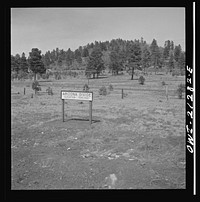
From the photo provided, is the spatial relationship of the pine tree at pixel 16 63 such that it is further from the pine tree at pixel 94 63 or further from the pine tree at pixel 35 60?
the pine tree at pixel 94 63

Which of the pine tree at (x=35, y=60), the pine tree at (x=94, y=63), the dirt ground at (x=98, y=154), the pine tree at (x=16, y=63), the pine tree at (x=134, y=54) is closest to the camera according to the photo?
the dirt ground at (x=98, y=154)

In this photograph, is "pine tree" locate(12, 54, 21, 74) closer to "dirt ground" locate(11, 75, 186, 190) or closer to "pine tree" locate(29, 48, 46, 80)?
"pine tree" locate(29, 48, 46, 80)

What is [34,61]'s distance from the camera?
1529 inches

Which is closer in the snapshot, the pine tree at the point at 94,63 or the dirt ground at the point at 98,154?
the dirt ground at the point at 98,154

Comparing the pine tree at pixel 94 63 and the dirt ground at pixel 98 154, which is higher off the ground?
the pine tree at pixel 94 63

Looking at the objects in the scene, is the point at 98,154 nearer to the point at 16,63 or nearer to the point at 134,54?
the point at 134,54

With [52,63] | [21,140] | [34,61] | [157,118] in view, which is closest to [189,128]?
[21,140]

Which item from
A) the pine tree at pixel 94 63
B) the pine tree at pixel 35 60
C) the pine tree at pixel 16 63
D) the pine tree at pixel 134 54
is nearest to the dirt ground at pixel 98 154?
the pine tree at pixel 35 60

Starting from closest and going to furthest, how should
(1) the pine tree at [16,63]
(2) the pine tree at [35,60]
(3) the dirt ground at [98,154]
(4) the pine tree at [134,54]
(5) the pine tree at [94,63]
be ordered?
(3) the dirt ground at [98,154]
(2) the pine tree at [35,60]
(4) the pine tree at [134,54]
(5) the pine tree at [94,63]
(1) the pine tree at [16,63]

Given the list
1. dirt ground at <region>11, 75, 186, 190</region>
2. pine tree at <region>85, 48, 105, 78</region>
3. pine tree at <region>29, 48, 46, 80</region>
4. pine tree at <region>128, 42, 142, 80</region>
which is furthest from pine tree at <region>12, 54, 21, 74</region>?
Result: dirt ground at <region>11, 75, 186, 190</region>

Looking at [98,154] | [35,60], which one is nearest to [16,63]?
[35,60]

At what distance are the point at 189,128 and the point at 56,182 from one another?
2826 mm

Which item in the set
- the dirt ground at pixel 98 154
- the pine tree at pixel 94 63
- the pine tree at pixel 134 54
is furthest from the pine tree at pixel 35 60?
the dirt ground at pixel 98 154

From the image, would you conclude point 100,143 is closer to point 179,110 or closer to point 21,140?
point 21,140
